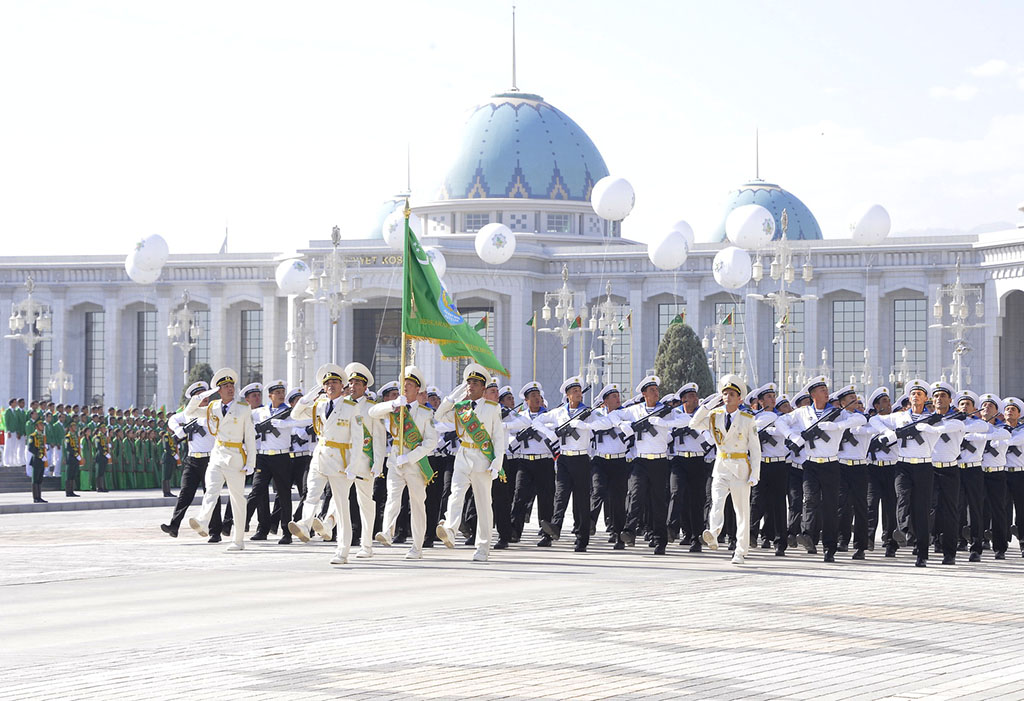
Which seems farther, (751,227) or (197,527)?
(751,227)

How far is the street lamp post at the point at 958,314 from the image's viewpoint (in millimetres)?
51969

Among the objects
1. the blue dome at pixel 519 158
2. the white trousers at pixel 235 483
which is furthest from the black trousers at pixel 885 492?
the blue dome at pixel 519 158

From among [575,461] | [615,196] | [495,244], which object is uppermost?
[615,196]

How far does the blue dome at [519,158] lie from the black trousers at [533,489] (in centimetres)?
6134

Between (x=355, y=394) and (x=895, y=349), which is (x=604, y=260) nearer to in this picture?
(x=895, y=349)

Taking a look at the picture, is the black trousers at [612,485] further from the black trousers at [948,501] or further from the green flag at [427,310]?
the black trousers at [948,501]

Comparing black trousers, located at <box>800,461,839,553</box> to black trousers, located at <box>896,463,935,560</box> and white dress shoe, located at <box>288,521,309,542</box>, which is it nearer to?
black trousers, located at <box>896,463,935,560</box>

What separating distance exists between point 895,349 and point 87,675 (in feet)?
224

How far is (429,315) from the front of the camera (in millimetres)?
18250

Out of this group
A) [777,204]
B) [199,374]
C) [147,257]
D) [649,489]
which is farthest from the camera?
[777,204]

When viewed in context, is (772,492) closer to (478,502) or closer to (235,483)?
(478,502)

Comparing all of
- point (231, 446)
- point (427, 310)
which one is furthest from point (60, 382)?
point (427, 310)

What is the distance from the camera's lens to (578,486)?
19031mm

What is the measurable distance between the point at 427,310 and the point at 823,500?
4852 millimetres
